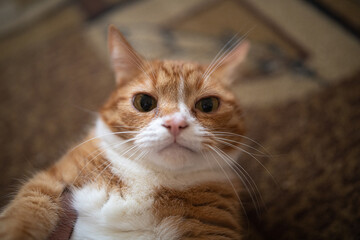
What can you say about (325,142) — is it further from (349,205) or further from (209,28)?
(209,28)

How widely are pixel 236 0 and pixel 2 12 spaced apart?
2847 millimetres

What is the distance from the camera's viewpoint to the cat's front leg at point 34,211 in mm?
1011

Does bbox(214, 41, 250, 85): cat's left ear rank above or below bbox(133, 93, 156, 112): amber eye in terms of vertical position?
above

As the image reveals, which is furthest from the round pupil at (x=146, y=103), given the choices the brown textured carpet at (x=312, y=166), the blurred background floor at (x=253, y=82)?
the brown textured carpet at (x=312, y=166)

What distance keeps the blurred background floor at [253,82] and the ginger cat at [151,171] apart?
400mm

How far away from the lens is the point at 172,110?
3.85 ft

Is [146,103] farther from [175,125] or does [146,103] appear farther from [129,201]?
[129,201]

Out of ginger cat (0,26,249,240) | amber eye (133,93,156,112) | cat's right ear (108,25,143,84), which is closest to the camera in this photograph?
ginger cat (0,26,249,240)

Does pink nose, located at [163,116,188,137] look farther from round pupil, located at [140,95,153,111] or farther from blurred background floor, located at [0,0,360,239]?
blurred background floor, located at [0,0,360,239]

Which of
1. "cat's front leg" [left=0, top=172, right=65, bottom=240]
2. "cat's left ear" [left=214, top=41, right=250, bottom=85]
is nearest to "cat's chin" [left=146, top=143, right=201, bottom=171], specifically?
"cat's front leg" [left=0, top=172, right=65, bottom=240]

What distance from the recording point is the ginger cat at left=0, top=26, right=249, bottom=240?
1.10m

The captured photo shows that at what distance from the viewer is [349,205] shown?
4.38 ft

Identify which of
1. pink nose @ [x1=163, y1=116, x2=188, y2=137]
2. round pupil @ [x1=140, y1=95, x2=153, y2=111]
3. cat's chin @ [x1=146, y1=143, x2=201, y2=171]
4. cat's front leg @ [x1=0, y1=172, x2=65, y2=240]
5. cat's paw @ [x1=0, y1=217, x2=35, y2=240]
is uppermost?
round pupil @ [x1=140, y1=95, x2=153, y2=111]

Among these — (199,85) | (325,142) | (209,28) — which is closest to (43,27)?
(209,28)
